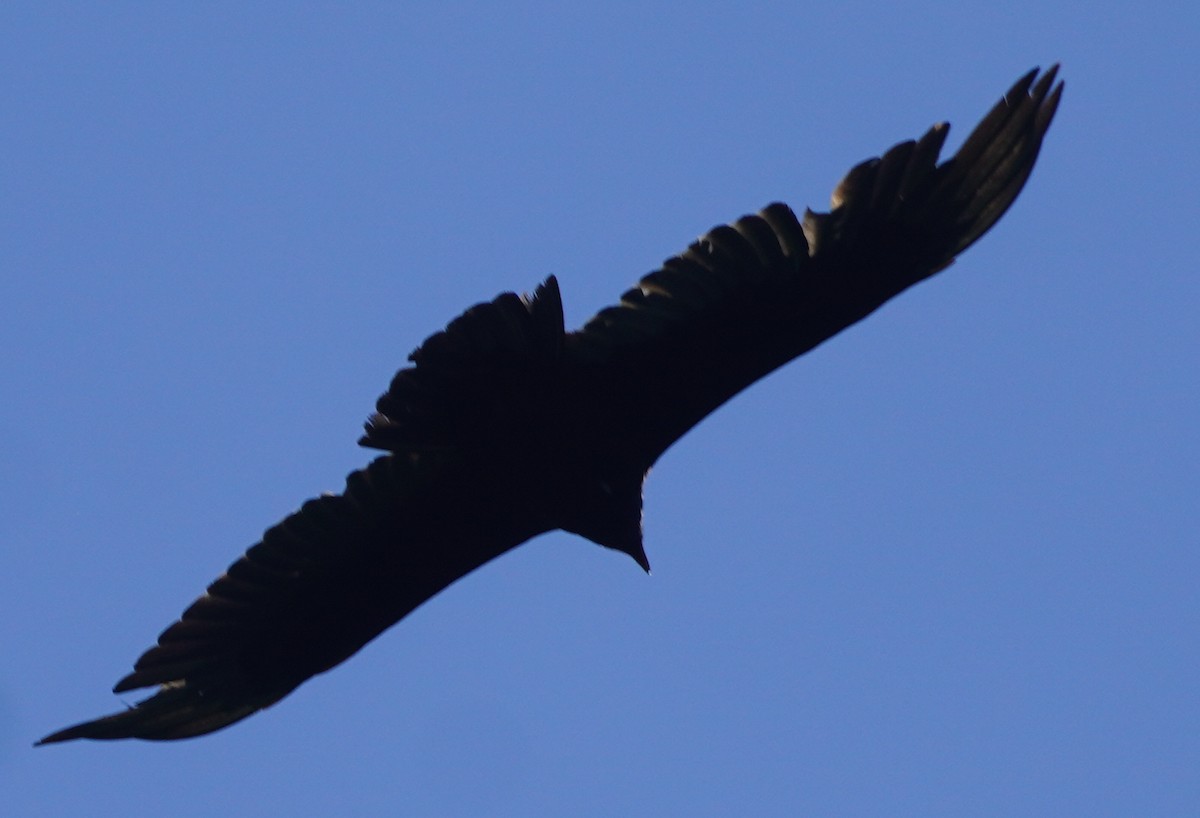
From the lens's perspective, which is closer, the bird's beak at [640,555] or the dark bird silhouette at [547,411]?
the dark bird silhouette at [547,411]

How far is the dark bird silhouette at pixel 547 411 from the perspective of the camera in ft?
25.2

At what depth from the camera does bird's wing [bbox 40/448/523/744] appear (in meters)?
8.83

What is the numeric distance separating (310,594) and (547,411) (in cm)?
166

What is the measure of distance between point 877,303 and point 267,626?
338 cm

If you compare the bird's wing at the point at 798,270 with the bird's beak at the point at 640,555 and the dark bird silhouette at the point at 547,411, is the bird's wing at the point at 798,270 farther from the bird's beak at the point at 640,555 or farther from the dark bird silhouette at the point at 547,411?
the bird's beak at the point at 640,555

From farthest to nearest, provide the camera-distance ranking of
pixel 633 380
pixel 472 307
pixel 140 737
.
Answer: pixel 140 737 → pixel 633 380 → pixel 472 307

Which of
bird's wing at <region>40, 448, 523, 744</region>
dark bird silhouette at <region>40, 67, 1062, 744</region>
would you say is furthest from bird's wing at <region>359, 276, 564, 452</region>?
bird's wing at <region>40, 448, 523, 744</region>

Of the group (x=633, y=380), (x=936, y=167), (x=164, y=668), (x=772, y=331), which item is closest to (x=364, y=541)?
(x=164, y=668)

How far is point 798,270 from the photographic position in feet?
25.7

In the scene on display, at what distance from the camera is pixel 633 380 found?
816 cm

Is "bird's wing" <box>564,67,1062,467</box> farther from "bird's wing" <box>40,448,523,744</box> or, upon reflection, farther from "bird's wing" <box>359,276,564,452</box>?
"bird's wing" <box>40,448,523,744</box>

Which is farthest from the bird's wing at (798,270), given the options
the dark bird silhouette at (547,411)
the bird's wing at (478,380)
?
the bird's wing at (478,380)

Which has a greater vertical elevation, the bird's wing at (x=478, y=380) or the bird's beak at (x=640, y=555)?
the bird's wing at (x=478, y=380)

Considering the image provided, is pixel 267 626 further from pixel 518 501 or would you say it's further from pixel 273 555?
pixel 518 501
